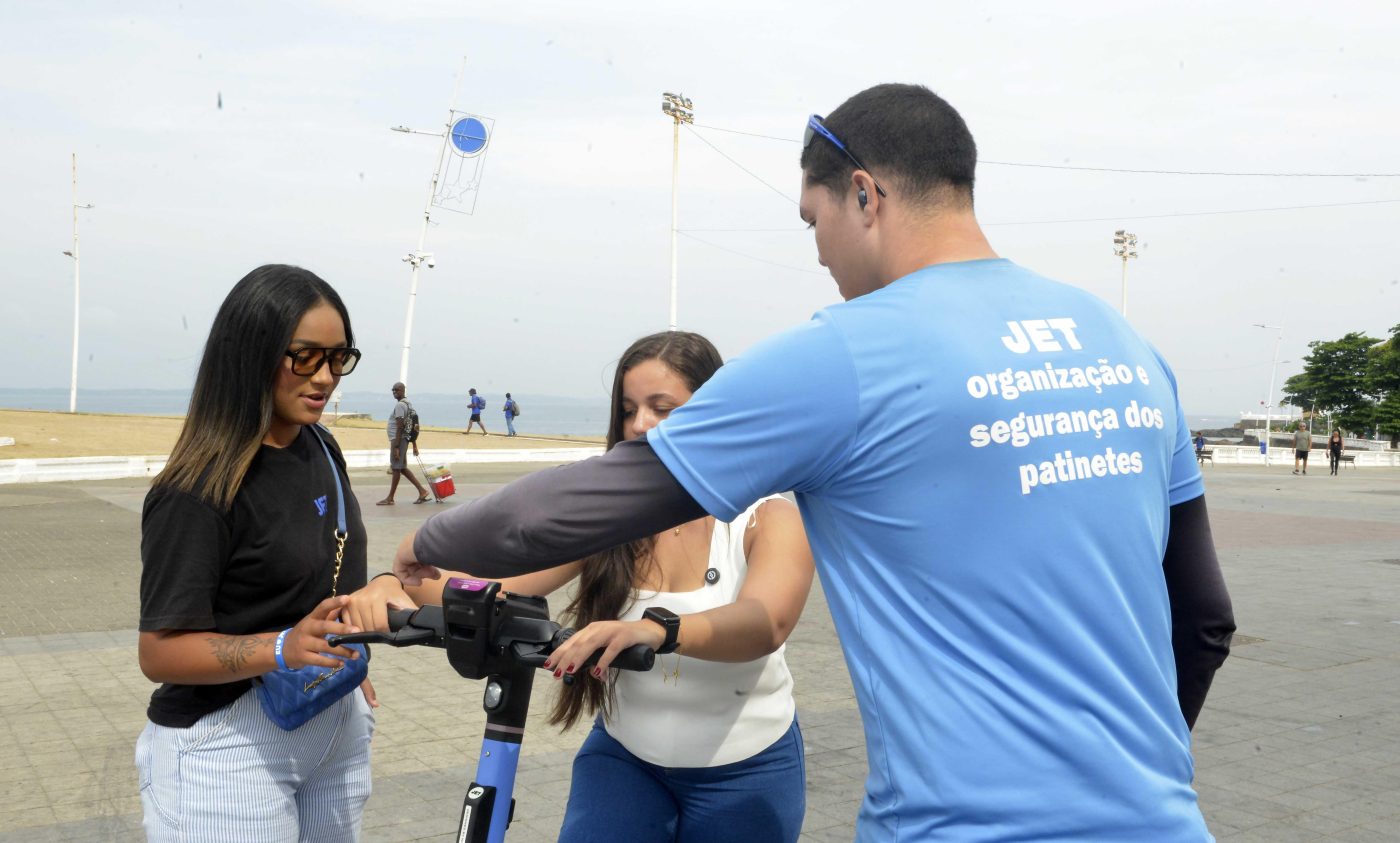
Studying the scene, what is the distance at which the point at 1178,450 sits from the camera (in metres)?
1.87

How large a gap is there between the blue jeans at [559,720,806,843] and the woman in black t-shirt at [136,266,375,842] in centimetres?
61

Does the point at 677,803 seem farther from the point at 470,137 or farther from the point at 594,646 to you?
the point at 470,137

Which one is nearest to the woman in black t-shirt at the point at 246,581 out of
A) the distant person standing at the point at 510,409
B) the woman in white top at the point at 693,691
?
the woman in white top at the point at 693,691

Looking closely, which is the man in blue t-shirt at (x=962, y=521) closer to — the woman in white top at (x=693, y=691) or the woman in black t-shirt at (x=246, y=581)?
the woman in white top at (x=693, y=691)

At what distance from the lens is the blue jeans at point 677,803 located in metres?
2.46

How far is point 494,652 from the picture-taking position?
1.88m

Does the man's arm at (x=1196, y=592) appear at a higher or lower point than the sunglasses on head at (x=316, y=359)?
lower

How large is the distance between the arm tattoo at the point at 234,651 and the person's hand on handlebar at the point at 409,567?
0.56 m

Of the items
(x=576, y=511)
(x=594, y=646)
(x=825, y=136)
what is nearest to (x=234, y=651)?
(x=594, y=646)

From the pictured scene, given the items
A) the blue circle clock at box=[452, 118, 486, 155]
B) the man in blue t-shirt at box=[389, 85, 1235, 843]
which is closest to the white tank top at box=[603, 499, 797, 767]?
the man in blue t-shirt at box=[389, 85, 1235, 843]

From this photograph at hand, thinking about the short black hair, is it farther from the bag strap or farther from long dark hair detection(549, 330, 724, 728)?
the bag strap

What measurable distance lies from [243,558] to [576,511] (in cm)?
114

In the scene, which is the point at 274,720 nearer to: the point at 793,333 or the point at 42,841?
the point at 793,333

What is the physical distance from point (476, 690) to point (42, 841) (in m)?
2.86
